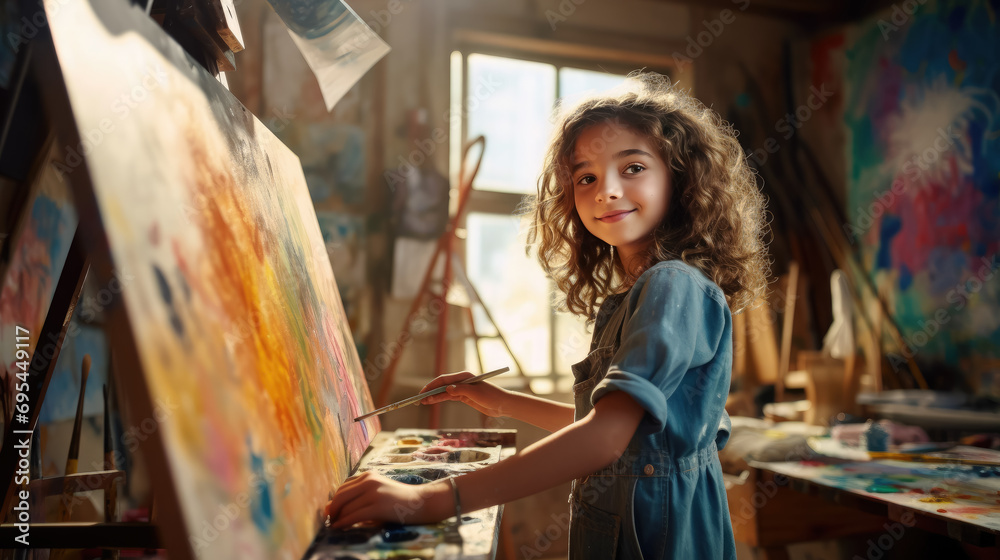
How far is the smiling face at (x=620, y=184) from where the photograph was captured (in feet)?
3.31

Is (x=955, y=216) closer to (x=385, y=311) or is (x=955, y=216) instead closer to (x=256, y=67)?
(x=385, y=311)

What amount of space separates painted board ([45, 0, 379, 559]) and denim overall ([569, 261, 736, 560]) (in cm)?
40

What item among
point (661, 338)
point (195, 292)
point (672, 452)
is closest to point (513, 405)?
point (672, 452)

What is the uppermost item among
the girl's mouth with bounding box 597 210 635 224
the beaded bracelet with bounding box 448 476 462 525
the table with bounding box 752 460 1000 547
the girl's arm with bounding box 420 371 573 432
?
the girl's mouth with bounding box 597 210 635 224

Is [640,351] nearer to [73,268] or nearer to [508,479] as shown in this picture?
[508,479]

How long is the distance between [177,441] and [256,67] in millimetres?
2808

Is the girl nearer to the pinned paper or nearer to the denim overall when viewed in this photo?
the denim overall

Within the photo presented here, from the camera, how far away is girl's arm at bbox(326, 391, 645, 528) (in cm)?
71

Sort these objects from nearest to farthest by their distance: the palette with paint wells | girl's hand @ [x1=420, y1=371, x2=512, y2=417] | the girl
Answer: the palette with paint wells → the girl → girl's hand @ [x1=420, y1=371, x2=512, y2=417]

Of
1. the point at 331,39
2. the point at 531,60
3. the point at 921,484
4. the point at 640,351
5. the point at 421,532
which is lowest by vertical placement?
the point at 921,484

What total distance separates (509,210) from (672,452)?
102 inches

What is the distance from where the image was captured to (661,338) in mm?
796

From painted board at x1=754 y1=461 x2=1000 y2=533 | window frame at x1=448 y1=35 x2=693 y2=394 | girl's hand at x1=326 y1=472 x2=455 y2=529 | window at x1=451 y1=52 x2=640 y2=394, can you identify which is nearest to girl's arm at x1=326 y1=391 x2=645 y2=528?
girl's hand at x1=326 y1=472 x2=455 y2=529

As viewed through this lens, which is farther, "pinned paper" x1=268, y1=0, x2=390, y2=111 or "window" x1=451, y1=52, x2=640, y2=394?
"window" x1=451, y1=52, x2=640, y2=394
